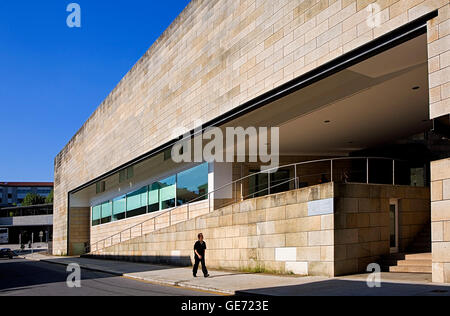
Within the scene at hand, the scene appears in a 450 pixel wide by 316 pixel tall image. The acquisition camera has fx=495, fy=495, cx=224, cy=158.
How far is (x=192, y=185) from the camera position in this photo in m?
27.9

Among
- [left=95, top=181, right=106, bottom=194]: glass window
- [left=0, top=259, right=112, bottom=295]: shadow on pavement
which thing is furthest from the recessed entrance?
[left=95, top=181, right=106, bottom=194]: glass window

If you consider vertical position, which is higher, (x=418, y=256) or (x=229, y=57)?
(x=229, y=57)

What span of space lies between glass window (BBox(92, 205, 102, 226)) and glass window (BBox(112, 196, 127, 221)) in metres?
4.96

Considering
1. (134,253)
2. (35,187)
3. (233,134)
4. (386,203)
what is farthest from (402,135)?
(35,187)

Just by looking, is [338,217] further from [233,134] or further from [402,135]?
[402,135]

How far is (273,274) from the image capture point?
16.7 meters

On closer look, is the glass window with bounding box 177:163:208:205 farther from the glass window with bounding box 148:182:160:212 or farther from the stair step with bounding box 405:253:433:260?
the stair step with bounding box 405:253:433:260

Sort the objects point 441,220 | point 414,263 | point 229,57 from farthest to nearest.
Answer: point 229,57, point 414,263, point 441,220

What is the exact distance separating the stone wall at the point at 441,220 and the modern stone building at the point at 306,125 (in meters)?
0.03

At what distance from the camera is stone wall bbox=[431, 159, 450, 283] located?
35.6 ft

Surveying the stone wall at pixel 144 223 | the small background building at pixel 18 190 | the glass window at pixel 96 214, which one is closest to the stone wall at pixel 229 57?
the stone wall at pixel 144 223

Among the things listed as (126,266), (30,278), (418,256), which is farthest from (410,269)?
(126,266)

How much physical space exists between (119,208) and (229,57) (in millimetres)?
23279

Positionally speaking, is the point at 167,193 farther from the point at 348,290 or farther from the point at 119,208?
the point at 348,290
